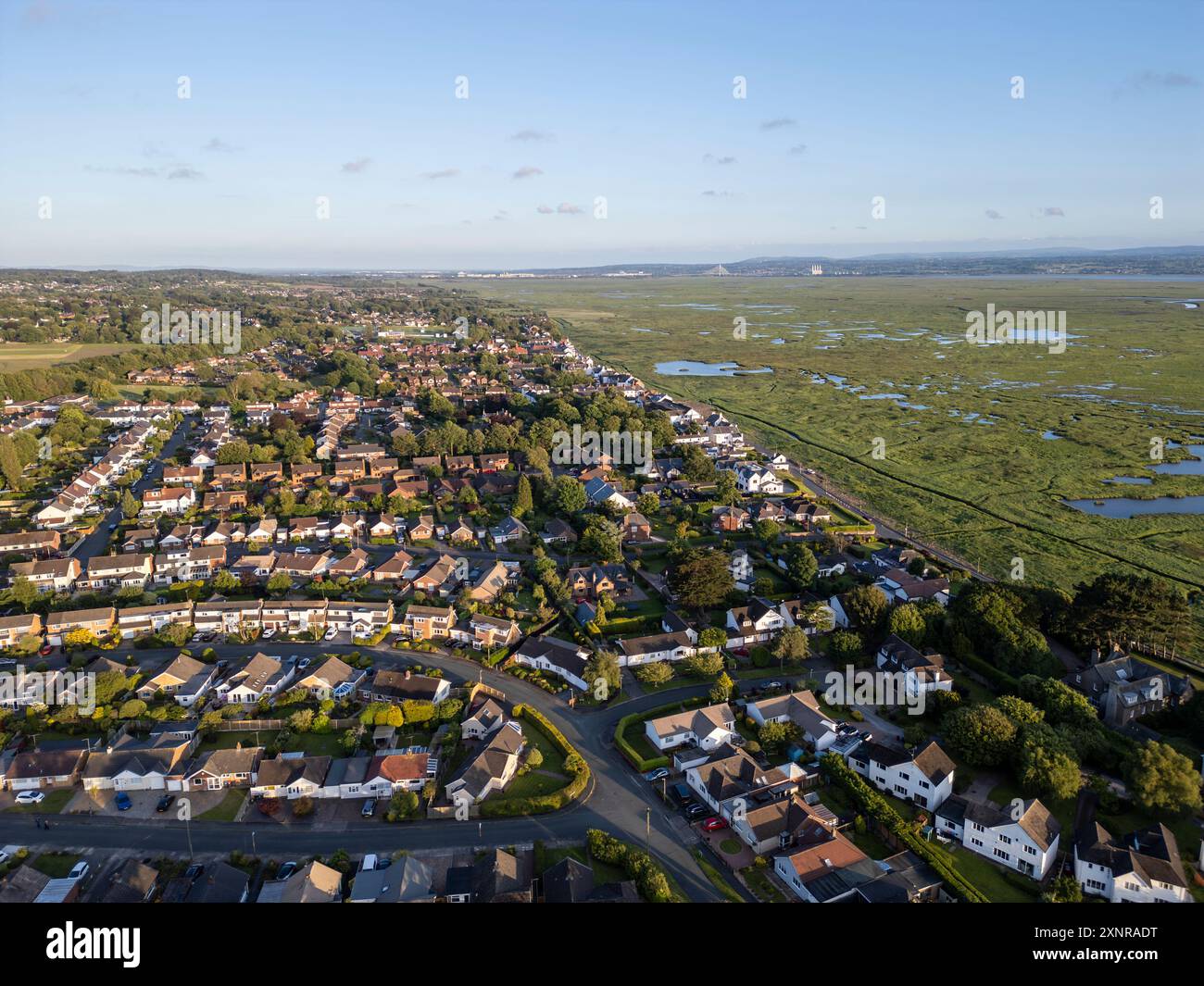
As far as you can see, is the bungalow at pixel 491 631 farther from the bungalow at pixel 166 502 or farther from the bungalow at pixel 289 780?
the bungalow at pixel 166 502

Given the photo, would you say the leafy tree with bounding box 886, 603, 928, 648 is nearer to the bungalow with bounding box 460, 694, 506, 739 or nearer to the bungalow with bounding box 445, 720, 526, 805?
the bungalow with bounding box 445, 720, 526, 805

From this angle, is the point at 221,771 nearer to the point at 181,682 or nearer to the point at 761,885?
the point at 181,682

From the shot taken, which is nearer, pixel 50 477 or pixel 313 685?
pixel 313 685

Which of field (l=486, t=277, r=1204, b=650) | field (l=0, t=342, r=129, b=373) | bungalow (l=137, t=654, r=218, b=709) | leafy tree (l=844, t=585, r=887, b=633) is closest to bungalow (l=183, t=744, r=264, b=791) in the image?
bungalow (l=137, t=654, r=218, b=709)

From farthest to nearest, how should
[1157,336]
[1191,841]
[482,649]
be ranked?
1. [1157,336]
2. [482,649]
3. [1191,841]
